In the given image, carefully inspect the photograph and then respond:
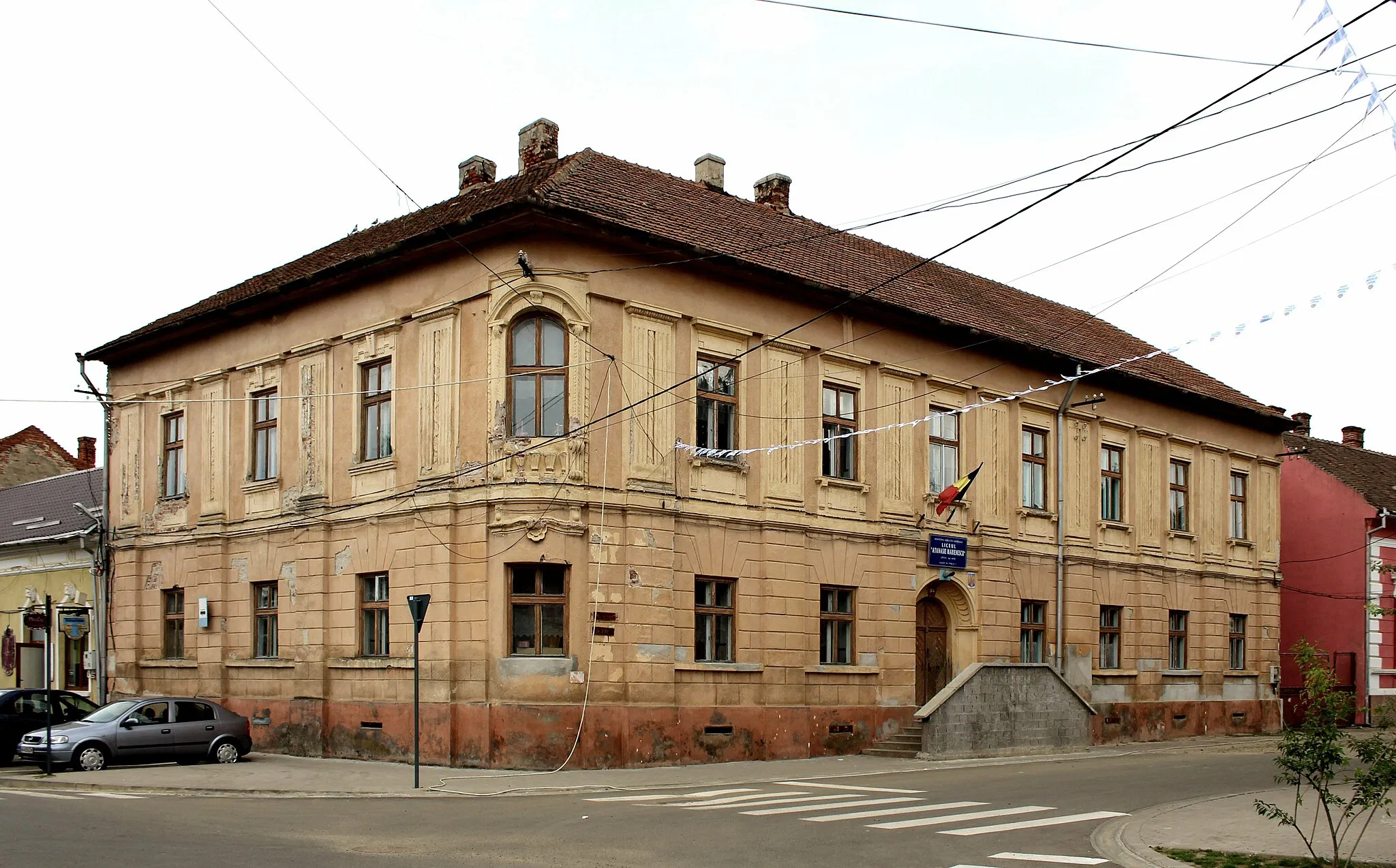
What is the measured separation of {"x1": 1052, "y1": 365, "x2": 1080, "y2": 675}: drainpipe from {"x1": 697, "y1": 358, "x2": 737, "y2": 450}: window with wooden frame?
10086 millimetres

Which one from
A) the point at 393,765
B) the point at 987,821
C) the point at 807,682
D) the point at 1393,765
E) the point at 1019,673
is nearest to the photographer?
the point at 1393,765

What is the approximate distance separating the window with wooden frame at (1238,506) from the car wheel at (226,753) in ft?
87.0

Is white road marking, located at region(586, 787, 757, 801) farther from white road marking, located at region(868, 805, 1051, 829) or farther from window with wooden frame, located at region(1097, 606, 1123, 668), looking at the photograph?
window with wooden frame, located at region(1097, 606, 1123, 668)

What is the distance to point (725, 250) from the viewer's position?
983 inches

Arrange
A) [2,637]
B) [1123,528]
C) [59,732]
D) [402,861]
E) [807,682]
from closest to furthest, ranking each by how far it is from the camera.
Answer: [402,861] → [59,732] → [807,682] → [1123,528] → [2,637]

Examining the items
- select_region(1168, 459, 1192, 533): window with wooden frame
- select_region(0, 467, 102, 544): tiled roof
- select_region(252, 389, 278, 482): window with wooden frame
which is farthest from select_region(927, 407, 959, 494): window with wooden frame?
select_region(0, 467, 102, 544): tiled roof

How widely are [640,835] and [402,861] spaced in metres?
2.79

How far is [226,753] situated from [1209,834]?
1607 centimetres

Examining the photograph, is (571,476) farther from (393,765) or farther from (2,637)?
(2,637)

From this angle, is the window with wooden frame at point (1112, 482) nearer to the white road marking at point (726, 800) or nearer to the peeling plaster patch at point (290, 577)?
the white road marking at point (726, 800)

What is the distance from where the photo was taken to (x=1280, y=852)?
42.1 ft

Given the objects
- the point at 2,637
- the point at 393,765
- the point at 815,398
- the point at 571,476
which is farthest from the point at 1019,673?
the point at 2,637

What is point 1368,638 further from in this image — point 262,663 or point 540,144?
point 262,663

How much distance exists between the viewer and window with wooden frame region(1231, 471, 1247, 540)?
37.9m
